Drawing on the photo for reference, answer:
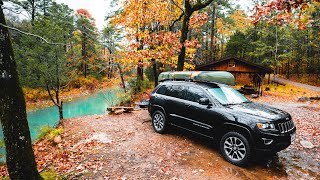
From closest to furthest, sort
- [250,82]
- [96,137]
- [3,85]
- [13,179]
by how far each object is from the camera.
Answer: [3,85] → [13,179] → [96,137] → [250,82]

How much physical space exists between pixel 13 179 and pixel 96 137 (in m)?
3.83

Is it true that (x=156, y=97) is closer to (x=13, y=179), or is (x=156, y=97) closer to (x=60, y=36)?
(x=13, y=179)

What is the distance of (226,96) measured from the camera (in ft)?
19.3

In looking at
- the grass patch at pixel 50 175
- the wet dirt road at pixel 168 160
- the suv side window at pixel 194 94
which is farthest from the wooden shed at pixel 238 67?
the grass patch at pixel 50 175

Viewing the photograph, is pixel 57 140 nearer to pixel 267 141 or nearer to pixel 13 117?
pixel 13 117

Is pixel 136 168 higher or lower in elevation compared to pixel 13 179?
lower

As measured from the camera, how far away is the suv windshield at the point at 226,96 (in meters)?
5.67

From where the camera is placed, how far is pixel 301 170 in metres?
4.98

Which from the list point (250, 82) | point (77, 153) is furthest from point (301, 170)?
point (250, 82)

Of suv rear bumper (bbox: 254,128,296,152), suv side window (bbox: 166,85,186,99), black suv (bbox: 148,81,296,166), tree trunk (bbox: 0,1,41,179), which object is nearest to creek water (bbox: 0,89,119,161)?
suv side window (bbox: 166,85,186,99)

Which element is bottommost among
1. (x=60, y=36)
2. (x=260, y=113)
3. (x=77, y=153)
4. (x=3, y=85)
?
(x=77, y=153)

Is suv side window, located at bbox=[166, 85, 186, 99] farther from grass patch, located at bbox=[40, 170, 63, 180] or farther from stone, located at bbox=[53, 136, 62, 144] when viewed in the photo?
stone, located at bbox=[53, 136, 62, 144]

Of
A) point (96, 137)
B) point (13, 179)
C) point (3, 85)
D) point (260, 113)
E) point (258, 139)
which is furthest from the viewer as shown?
point (96, 137)

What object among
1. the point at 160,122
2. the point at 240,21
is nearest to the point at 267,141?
the point at 160,122
